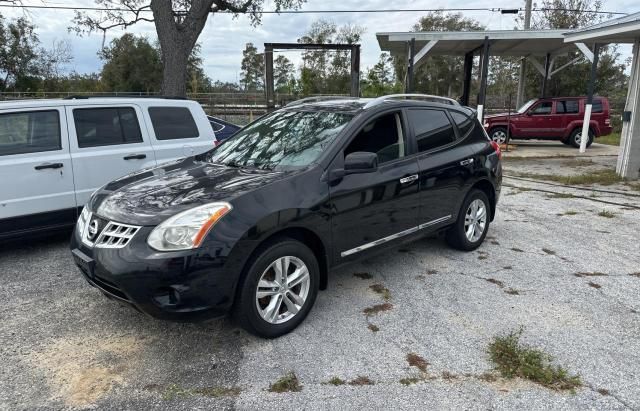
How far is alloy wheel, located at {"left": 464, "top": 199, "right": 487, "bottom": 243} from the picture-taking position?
5027 mm

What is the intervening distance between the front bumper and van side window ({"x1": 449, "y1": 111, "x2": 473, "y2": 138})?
313cm

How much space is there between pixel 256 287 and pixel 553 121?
16.3 metres

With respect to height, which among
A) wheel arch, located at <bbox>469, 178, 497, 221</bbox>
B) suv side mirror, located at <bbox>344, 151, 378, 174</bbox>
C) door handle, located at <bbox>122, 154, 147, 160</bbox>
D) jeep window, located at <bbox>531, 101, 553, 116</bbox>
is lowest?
wheel arch, located at <bbox>469, 178, 497, 221</bbox>

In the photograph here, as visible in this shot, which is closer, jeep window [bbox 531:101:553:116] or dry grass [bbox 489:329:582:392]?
dry grass [bbox 489:329:582:392]

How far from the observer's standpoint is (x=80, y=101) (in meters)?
5.23

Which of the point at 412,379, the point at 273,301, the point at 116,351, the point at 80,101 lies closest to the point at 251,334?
the point at 273,301

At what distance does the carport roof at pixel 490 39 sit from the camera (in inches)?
593

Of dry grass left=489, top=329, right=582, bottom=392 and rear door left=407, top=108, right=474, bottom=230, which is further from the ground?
rear door left=407, top=108, right=474, bottom=230

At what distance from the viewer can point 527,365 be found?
9.46 ft

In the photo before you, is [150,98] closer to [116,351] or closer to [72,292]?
[72,292]

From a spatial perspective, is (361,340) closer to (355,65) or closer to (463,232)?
(463,232)

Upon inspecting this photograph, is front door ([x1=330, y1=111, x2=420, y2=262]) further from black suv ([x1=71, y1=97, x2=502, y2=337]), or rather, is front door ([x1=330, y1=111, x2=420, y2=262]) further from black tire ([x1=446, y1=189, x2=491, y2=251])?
black tire ([x1=446, y1=189, x2=491, y2=251])

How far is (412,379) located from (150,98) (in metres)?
4.83

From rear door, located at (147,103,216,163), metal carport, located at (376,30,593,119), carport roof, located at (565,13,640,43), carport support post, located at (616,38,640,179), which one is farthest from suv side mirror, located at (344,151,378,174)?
metal carport, located at (376,30,593,119)
